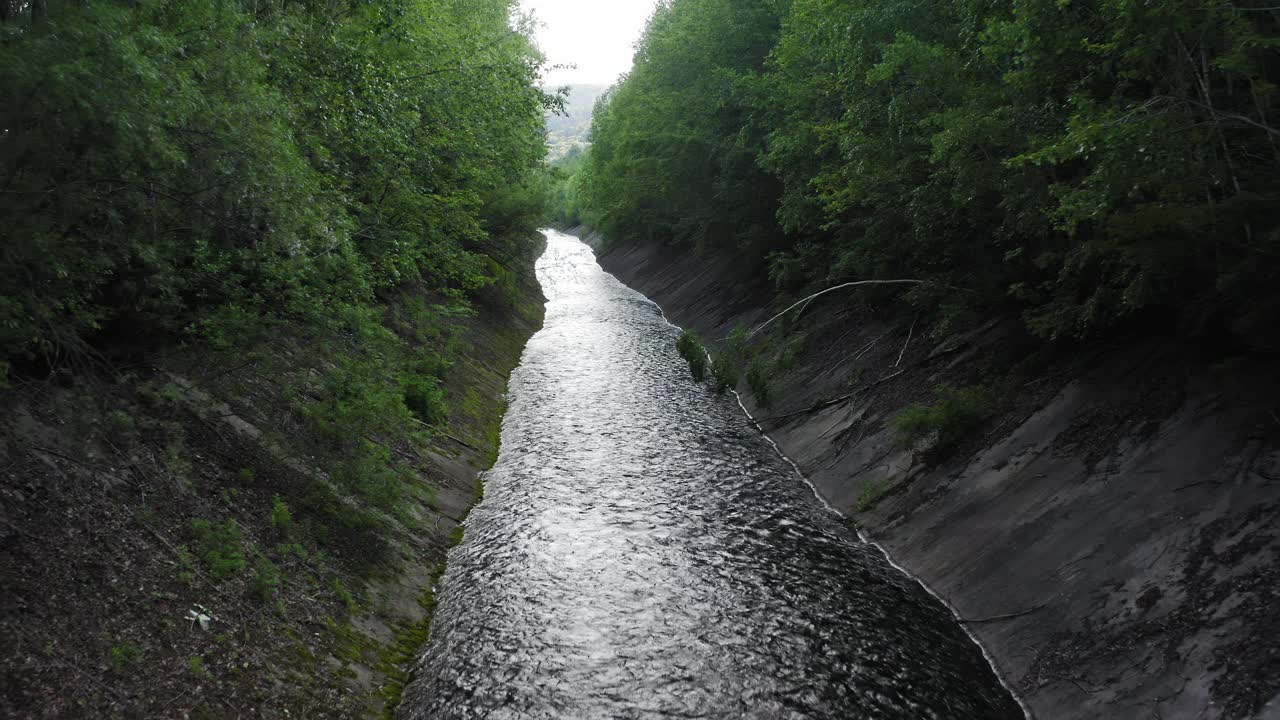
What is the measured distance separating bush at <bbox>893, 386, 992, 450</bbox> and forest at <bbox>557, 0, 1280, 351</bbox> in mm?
2178

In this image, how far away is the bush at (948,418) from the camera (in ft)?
57.2

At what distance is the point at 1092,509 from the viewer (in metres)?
13.2

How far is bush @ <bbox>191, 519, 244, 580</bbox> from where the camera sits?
1099 cm

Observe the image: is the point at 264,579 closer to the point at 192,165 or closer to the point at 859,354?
the point at 192,165

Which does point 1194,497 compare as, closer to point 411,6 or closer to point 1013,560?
point 1013,560

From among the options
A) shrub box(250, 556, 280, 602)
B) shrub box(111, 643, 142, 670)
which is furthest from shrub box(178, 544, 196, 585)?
shrub box(111, 643, 142, 670)

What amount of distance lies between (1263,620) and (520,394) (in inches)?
944

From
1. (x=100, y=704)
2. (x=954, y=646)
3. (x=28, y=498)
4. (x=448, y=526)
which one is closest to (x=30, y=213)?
(x=28, y=498)

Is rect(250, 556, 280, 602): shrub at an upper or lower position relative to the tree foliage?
lower

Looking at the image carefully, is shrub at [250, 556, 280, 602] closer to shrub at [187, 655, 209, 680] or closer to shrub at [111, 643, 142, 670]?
shrub at [187, 655, 209, 680]

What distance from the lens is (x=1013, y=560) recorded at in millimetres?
13930

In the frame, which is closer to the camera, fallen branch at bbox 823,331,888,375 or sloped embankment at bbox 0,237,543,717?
sloped embankment at bbox 0,237,543,717

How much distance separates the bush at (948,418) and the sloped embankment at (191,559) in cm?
1143

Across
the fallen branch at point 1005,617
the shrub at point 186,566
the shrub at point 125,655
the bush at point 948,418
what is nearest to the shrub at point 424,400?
the shrub at point 186,566
